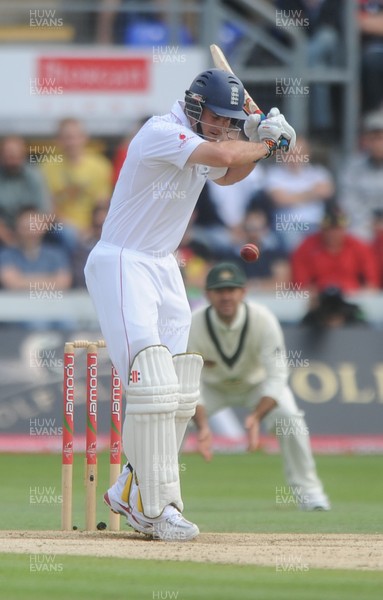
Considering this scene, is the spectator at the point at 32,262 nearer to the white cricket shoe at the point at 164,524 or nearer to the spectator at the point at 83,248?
the spectator at the point at 83,248

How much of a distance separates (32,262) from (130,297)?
776 cm

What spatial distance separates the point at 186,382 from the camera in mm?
7809

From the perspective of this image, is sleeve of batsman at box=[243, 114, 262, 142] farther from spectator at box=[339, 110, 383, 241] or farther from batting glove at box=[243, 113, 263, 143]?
spectator at box=[339, 110, 383, 241]

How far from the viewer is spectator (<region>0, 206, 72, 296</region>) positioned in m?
15.0

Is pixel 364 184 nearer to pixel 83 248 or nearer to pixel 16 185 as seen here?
pixel 83 248

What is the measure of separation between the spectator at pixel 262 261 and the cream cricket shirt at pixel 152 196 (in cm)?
757

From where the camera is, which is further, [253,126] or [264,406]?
[264,406]

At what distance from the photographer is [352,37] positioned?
1653cm

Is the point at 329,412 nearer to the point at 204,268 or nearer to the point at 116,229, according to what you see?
the point at 204,268

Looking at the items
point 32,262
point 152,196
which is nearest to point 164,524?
point 152,196

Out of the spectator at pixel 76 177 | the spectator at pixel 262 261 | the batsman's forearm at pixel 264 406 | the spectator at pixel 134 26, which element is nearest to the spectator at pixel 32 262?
the spectator at pixel 76 177

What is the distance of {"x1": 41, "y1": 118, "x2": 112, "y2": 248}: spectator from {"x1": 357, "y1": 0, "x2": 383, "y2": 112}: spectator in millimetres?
3242

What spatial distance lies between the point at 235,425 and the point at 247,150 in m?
7.27

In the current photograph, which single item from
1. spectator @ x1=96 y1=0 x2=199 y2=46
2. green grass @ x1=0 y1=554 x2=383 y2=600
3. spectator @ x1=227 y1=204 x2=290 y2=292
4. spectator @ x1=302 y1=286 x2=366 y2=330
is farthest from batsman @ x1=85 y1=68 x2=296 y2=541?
spectator @ x1=96 y1=0 x2=199 y2=46
